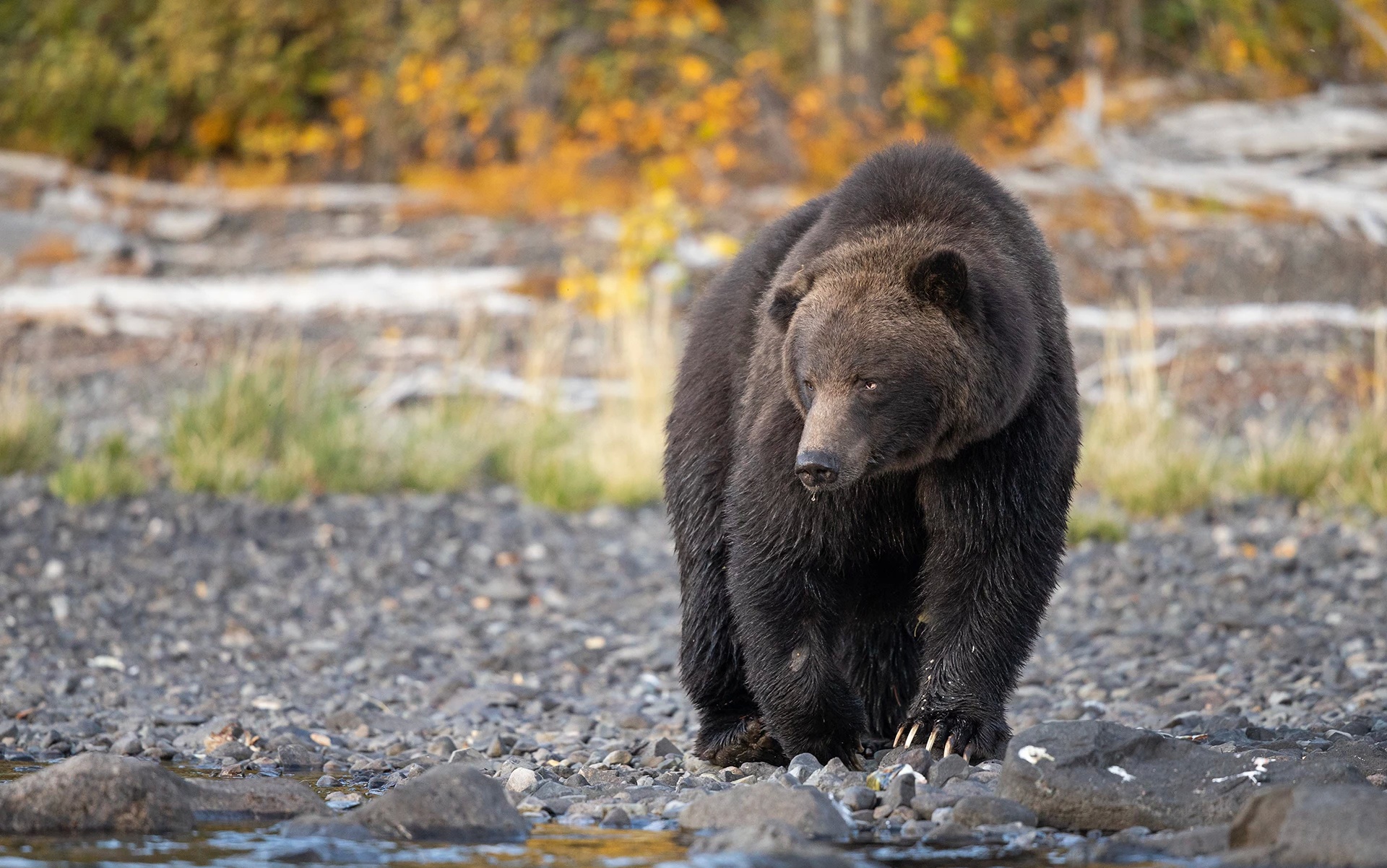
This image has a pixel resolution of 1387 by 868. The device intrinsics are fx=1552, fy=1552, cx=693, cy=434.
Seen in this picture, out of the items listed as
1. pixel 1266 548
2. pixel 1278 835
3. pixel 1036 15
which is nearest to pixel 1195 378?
pixel 1266 548

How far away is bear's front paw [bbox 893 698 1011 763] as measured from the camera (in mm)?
4164

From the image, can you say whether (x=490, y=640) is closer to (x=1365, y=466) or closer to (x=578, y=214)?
(x=1365, y=466)

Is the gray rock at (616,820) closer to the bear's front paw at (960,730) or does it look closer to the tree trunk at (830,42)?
the bear's front paw at (960,730)

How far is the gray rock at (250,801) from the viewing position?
3.73 meters

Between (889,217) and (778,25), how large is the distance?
62.7ft

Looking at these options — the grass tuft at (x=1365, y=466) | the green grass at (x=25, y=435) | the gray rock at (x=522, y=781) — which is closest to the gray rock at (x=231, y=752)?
the gray rock at (x=522, y=781)

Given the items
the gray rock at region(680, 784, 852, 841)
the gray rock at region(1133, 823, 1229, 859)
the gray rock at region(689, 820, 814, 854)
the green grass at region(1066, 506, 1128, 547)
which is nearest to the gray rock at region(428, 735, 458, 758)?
the gray rock at region(680, 784, 852, 841)

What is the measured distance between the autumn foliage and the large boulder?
1305 cm

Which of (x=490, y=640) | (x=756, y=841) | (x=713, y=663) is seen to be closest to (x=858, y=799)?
(x=756, y=841)

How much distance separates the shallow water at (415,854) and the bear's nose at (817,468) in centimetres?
86

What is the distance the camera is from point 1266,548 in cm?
751

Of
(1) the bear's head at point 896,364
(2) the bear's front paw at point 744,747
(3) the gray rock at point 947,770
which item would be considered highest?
(1) the bear's head at point 896,364

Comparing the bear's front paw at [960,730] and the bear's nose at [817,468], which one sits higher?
the bear's nose at [817,468]

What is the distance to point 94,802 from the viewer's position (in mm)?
3574
